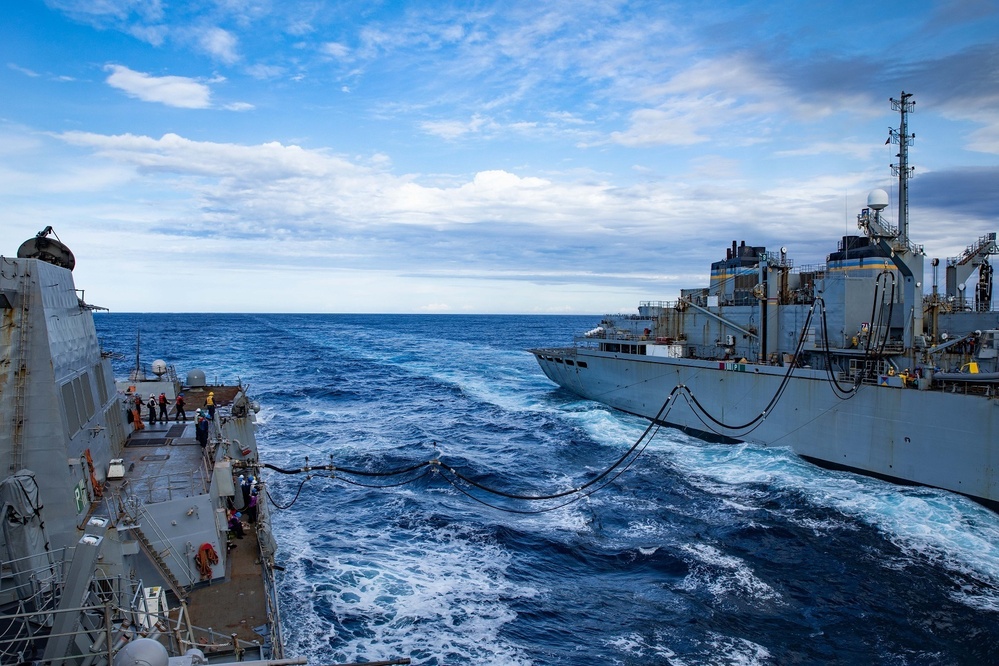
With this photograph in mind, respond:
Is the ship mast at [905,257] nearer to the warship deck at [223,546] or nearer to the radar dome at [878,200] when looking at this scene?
the radar dome at [878,200]

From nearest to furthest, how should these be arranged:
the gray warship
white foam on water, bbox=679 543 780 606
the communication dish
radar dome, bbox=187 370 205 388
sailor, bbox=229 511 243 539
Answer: the gray warship → the communication dish → sailor, bbox=229 511 243 539 → white foam on water, bbox=679 543 780 606 → radar dome, bbox=187 370 205 388

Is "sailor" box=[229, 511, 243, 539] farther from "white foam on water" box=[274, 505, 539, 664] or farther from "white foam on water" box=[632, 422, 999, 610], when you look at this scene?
"white foam on water" box=[632, 422, 999, 610]

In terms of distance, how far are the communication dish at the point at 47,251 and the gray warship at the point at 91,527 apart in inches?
1.1

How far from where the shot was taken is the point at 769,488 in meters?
29.6

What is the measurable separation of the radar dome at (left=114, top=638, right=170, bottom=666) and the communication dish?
11.1 metres

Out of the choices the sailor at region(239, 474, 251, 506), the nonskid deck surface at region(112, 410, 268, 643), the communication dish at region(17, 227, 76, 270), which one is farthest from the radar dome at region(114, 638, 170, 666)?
the sailor at region(239, 474, 251, 506)

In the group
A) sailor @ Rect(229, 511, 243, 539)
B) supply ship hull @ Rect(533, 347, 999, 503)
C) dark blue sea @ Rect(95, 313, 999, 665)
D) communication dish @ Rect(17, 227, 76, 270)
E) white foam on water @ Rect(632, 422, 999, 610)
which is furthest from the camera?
supply ship hull @ Rect(533, 347, 999, 503)

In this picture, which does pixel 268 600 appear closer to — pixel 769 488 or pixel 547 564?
pixel 547 564

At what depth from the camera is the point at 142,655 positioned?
834cm

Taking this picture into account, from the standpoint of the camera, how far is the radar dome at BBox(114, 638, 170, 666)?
828cm

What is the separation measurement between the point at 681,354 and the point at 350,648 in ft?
107

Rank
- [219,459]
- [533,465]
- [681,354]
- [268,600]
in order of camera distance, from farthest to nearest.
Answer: [681,354]
[533,465]
[219,459]
[268,600]

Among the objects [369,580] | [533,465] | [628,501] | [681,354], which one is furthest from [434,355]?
[369,580]

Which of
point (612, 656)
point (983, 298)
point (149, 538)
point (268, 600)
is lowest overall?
point (612, 656)
